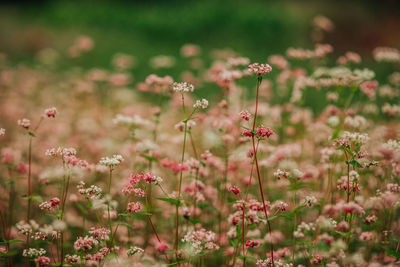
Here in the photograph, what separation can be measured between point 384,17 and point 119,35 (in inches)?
445

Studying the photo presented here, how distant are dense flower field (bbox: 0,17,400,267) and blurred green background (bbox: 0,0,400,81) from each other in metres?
5.88

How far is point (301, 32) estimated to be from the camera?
13.8 meters

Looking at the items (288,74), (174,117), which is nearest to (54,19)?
(174,117)

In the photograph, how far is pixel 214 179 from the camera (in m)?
4.83

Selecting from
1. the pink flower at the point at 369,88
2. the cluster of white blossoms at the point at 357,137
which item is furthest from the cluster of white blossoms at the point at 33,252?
the pink flower at the point at 369,88

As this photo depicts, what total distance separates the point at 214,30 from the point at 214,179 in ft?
36.0

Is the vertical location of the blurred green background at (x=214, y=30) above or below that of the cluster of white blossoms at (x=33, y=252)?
above

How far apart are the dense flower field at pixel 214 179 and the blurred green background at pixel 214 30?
5876 millimetres

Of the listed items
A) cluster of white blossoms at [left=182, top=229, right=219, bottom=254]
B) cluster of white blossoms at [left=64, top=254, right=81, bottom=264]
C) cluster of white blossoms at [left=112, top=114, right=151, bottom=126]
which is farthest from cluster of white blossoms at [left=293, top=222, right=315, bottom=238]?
cluster of white blossoms at [left=112, top=114, right=151, bottom=126]

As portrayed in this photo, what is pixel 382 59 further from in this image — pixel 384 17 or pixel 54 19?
pixel 54 19

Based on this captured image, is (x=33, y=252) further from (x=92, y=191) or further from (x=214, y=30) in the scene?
(x=214, y=30)

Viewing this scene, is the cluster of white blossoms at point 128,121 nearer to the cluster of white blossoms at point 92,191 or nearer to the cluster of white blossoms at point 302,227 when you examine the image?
the cluster of white blossoms at point 92,191

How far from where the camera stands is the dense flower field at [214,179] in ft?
9.43

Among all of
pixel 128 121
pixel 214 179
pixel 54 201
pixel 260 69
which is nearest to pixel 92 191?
pixel 54 201
